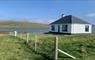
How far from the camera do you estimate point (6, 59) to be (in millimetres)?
12961

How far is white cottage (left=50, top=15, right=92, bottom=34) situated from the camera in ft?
161

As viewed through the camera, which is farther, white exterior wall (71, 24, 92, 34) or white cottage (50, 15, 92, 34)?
white cottage (50, 15, 92, 34)

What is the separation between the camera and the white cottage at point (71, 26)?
1931 inches

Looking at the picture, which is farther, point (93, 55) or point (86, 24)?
point (86, 24)

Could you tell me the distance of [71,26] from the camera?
4881cm

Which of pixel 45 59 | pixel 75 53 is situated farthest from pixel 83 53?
pixel 45 59

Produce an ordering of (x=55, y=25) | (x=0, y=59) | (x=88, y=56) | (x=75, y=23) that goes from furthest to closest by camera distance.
Result: (x=55, y=25) < (x=75, y=23) < (x=88, y=56) < (x=0, y=59)

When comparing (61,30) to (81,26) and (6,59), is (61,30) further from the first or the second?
(6,59)

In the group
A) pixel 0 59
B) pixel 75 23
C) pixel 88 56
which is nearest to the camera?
pixel 0 59

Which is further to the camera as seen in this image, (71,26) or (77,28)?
(77,28)

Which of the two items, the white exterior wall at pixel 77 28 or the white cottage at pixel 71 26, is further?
the white cottage at pixel 71 26

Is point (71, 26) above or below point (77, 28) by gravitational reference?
above

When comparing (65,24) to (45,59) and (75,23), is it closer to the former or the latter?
(75,23)

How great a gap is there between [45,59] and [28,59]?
980 millimetres
